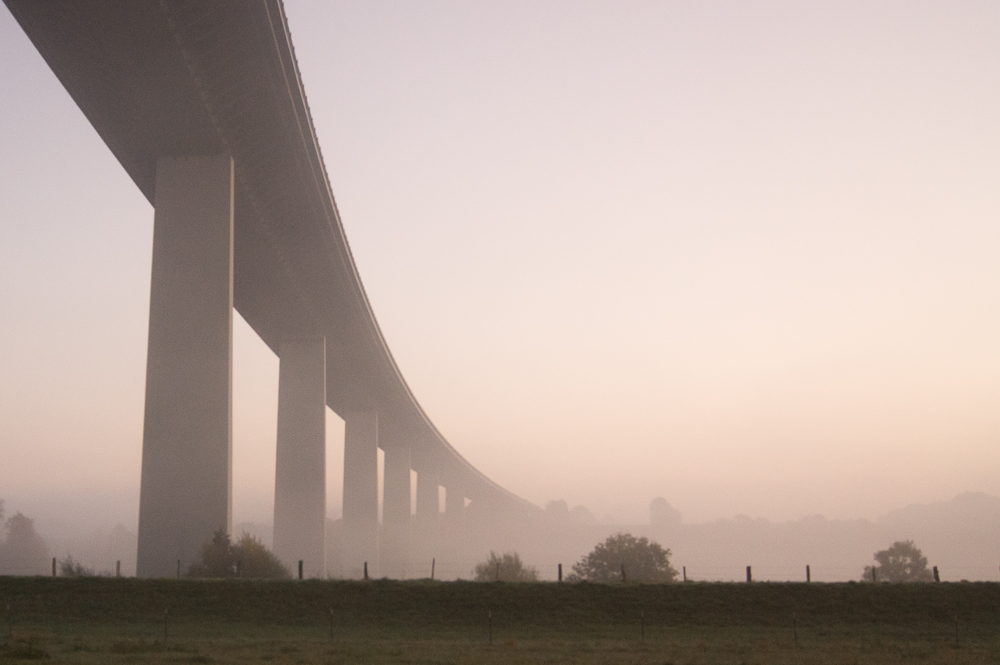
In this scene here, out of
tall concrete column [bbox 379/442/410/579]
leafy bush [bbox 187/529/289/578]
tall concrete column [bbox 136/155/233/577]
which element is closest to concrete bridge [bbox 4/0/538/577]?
tall concrete column [bbox 136/155/233/577]

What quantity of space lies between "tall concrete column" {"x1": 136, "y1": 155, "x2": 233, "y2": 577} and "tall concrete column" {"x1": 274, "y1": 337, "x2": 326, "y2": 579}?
79.6ft

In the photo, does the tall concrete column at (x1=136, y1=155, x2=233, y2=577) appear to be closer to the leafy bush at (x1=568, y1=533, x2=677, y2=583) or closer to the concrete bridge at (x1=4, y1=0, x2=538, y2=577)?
the concrete bridge at (x1=4, y1=0, x2=538, y2=577)

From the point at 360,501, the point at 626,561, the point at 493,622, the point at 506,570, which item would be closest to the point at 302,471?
the point at 506,570

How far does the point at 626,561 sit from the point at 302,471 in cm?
2292

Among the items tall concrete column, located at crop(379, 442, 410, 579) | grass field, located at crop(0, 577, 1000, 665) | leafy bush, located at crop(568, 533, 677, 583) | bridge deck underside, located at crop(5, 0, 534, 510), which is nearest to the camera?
grass field, located at crop(0, 577, 1000, 665)

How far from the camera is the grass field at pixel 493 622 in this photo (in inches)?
805

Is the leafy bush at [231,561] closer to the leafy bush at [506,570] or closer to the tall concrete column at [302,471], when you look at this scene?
the leafy bush at [506,570]

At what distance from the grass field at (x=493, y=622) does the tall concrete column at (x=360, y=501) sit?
48.0 meters

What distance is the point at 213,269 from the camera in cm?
3566

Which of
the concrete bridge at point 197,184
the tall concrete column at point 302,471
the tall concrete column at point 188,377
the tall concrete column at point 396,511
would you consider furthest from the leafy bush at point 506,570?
the tall concrete column at point 396,511

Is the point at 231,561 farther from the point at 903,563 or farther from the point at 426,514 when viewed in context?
the point at 426,514

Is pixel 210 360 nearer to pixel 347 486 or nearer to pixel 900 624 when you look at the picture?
pixel 900 624

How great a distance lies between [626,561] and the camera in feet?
168

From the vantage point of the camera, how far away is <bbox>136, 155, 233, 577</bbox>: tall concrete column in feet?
112
